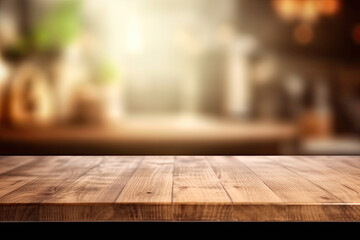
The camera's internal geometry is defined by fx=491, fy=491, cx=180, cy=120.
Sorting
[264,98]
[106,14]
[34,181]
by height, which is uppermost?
[106,14]

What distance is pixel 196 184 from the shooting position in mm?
1172

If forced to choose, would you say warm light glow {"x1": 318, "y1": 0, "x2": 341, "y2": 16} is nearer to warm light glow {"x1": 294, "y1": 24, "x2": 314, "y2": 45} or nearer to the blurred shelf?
warm light glow {"x1": 294, "y1": 24, "x2": 314, "y2": 45}

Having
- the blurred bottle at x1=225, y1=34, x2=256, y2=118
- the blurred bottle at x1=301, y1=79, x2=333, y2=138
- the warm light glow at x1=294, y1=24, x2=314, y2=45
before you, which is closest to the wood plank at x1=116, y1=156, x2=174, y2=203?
the blurred bottle at x1=225, y1=34, x2=256, y2=118

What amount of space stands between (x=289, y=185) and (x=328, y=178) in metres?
0.17

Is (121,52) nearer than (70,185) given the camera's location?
No

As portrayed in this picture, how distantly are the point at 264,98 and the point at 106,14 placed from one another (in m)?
0.84

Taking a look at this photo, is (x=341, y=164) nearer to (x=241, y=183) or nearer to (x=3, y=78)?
(x=241, y=183)

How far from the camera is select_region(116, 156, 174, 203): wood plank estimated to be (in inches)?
39.6

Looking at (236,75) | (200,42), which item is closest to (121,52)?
(200,42)
